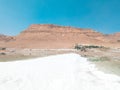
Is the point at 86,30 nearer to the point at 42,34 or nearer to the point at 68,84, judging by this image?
the point at 42,34

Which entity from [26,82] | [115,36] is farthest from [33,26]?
[26,82]

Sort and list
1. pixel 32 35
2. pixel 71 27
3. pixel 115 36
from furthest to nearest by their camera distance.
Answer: pixel 115 36, pixel 71 27, pixel 32 35

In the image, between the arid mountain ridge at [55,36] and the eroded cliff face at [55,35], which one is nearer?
the arid mountain ridge at [55,36]

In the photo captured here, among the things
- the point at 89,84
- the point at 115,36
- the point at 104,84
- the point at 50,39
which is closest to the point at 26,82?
the point at 89,84

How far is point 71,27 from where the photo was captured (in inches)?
4845

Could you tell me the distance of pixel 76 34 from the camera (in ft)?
375

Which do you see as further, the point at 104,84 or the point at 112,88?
the point at 104,84

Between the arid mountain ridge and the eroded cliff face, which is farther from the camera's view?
the eroded cliff face

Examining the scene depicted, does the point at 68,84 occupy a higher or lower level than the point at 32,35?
lower

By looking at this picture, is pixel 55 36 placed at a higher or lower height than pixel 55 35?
lower

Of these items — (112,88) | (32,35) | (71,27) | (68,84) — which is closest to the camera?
(112,88)

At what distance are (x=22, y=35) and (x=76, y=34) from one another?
29682mm

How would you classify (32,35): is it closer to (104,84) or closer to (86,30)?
(86,30)

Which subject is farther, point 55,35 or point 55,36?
point 55,35
